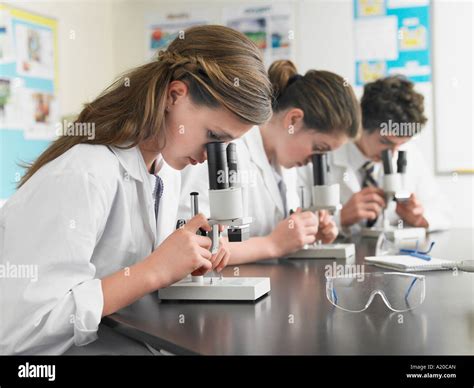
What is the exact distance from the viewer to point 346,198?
8.39 ft

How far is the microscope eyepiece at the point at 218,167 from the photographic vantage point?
1.13 metres

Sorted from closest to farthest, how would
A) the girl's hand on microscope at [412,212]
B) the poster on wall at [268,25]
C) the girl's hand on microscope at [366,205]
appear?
the girl's hand on microscope at [366,205], the girl's hand on microscope at [412,212], the poster on wall at [268,25]

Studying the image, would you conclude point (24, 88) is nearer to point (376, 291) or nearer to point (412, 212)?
point (412, 212)

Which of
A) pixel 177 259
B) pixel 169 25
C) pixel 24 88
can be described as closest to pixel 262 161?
pixel 177 259

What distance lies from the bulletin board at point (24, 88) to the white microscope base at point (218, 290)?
2.11m

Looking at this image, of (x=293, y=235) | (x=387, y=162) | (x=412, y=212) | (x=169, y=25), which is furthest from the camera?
(x=169, y=25)

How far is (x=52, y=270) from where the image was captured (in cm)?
105

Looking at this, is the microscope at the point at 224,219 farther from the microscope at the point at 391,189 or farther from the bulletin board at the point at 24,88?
the bulletin board at the point at 24,88

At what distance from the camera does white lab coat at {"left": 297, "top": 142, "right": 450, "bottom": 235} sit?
2408 millimetres

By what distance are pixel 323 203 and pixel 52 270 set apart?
938 mm

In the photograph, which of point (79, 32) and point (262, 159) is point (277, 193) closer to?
point (262, 159)

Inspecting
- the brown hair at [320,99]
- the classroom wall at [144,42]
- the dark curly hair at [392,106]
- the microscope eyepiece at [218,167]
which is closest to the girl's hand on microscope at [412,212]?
the dark curly hair at [392,106]

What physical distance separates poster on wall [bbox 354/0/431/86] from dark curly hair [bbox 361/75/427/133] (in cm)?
112

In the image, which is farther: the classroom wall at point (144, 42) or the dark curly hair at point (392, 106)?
the classroom wall at point (144, 42)
